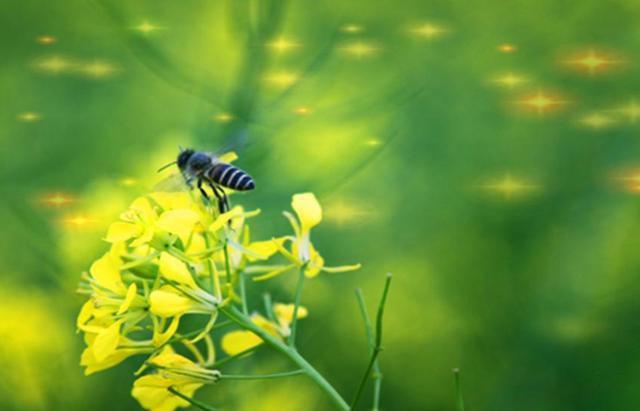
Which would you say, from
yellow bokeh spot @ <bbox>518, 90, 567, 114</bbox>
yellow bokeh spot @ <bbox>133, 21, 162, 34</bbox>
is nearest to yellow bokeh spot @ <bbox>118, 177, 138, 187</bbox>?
yellow bokeh spot @ <bbox>133, 21, 162, 34</bbox>

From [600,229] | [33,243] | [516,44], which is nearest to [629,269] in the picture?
[600,229]

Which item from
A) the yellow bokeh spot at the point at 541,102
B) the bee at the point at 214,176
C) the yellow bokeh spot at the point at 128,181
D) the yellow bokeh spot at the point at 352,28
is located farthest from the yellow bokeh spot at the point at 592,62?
the bee at the point at 214,176

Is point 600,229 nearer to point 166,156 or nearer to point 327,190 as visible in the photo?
point 327,190

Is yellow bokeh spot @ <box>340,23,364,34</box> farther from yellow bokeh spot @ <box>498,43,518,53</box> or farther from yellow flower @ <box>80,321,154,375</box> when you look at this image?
yellow flower @ <box>80,321,154,375</box>

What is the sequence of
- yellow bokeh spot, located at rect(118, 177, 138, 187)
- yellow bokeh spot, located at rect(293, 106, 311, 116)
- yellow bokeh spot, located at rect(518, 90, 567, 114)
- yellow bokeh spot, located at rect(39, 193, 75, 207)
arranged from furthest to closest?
yellow bokeh spot, located at rect(518, 90, 567, 114)
yellow bokeh spot, located at rect(293, 106, 311, 116)
yellow bokeh spot, located at rect(39, 193, 75, 207)
yellow bokeh spot, located at rect(118, 177, 138, 187)

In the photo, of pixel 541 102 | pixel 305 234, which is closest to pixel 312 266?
pixel 305 234

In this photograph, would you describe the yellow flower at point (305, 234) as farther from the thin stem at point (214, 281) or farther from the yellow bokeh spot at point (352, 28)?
the yellow bokeh spot at point (352, 28)

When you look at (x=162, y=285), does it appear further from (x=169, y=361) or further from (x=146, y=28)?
(x=146, y=28)
